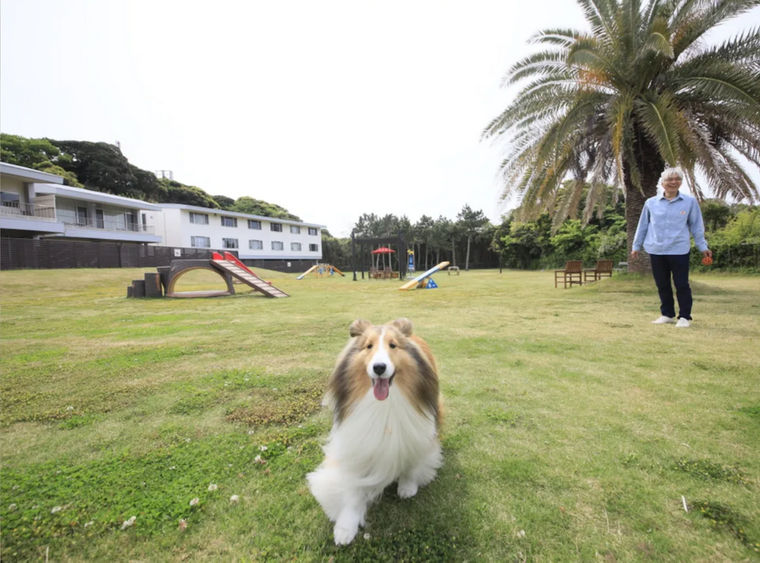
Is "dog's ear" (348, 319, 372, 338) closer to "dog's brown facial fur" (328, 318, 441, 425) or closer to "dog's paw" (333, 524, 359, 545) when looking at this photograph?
"dog's brown facial fur" (328, 318, 441, 425)

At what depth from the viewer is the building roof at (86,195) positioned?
2284 centimetres

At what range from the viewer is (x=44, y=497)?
176cm

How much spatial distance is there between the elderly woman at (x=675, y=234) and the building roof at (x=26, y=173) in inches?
1196

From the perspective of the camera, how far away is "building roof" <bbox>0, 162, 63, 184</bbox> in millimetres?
20225

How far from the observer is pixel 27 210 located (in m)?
22.4

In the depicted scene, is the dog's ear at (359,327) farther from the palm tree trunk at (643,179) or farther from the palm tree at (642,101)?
the palm tree trunk at (643,179)

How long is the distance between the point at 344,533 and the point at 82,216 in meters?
33.6

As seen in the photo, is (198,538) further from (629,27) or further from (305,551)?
(629,27)

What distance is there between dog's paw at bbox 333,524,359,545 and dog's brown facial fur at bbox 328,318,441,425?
0.46m

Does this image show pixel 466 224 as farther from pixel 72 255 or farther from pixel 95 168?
pixel 95 168

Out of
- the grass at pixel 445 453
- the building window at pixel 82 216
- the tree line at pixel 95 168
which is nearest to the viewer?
the grass at pixel 445 453

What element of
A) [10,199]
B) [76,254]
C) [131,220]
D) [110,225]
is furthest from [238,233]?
[10,199]

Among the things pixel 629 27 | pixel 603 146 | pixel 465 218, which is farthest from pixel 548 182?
pixel 465 218

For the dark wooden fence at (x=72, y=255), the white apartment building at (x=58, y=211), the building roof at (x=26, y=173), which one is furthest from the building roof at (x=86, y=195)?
the dark wooden fence at (x=72, y=255)
